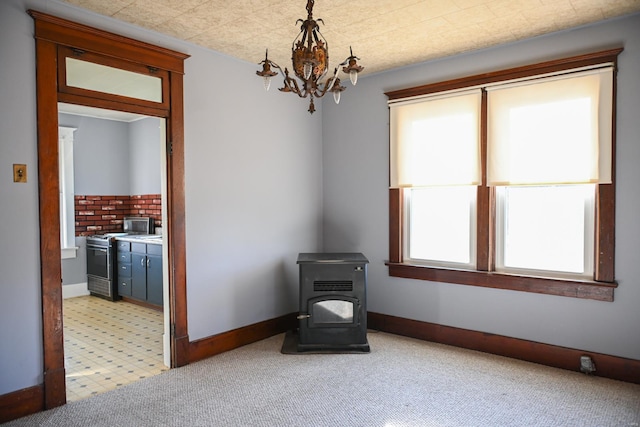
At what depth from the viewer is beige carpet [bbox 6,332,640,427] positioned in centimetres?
271

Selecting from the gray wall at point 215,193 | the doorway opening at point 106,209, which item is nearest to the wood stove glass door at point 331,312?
the gray wall at point 215,193

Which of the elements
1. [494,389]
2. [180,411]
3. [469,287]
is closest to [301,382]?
[180,411]

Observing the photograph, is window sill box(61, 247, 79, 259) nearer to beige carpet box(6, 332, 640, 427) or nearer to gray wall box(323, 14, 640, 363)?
beige carpet box(6, 332, 640, 427)

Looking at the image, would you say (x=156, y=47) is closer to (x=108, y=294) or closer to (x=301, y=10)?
(x=301, y=10)

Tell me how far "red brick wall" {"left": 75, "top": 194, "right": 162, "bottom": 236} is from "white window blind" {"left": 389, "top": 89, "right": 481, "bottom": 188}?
12.3 ft

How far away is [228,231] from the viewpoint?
4.00 meters

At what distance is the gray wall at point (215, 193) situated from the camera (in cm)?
271

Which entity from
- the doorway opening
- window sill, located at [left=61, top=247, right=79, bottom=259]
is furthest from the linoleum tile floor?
window sill, located at [left=61, top=247, right=79, bottom=259]

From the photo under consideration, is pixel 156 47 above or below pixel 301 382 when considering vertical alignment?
above

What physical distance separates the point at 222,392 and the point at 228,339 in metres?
0.90

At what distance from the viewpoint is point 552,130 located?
3.50 meters

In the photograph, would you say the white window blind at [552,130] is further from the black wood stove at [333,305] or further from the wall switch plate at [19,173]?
the wall switch plate at [19,173]

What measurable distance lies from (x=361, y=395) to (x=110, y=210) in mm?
5317

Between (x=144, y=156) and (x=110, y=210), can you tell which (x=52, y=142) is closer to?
(x=144, y=156)
